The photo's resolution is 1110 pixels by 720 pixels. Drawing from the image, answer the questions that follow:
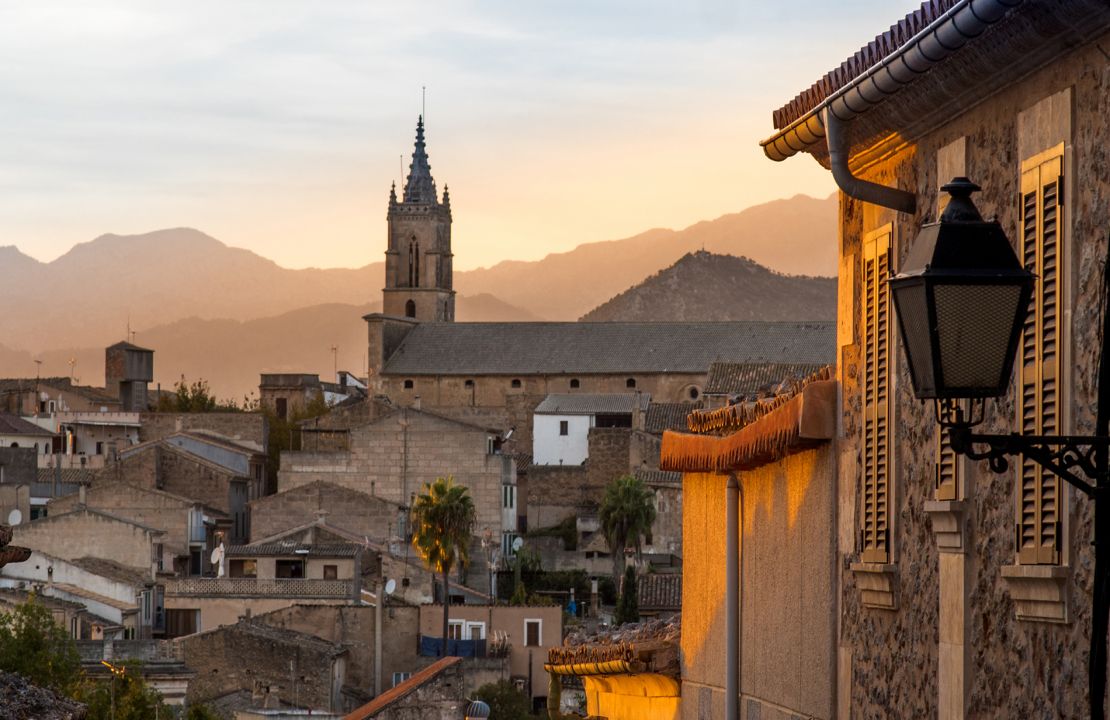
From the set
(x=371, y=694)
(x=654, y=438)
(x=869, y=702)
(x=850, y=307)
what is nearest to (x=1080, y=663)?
(x=869, y=702)

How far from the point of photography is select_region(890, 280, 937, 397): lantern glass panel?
5.82 metres

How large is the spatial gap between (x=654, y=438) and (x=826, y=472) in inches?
3089

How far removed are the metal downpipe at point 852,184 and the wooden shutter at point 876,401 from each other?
46 cm

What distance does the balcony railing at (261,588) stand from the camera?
2311 inches

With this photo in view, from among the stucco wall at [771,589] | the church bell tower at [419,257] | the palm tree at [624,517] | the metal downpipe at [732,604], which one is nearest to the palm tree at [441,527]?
the palm tree at [624,517]

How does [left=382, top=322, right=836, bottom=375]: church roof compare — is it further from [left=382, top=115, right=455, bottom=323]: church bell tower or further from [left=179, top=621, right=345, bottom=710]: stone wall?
[left=179, top=621, right=345, bottom=710]: stone wall

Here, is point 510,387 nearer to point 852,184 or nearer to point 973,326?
point 852,184

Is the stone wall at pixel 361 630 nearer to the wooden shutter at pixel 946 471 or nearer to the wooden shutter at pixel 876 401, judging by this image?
A: the wooden shutter at pixel 876 401

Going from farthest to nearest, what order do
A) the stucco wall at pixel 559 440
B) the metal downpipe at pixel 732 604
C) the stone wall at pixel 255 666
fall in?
the stucco wall at pixel 559 440, the stone wall at pixel 255 666, the metal downpipe at pixel 732 604

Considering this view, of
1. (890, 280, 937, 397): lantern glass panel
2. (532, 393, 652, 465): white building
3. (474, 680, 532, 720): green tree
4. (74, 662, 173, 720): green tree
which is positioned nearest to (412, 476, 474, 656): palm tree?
(474, 680, 532, 720): green tree

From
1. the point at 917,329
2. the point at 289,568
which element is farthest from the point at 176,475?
the point at 917,329

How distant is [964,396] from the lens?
19.1 ft

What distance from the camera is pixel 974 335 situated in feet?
19.1

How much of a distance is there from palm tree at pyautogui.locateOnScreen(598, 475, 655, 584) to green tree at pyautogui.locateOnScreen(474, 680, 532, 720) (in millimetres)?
21030
